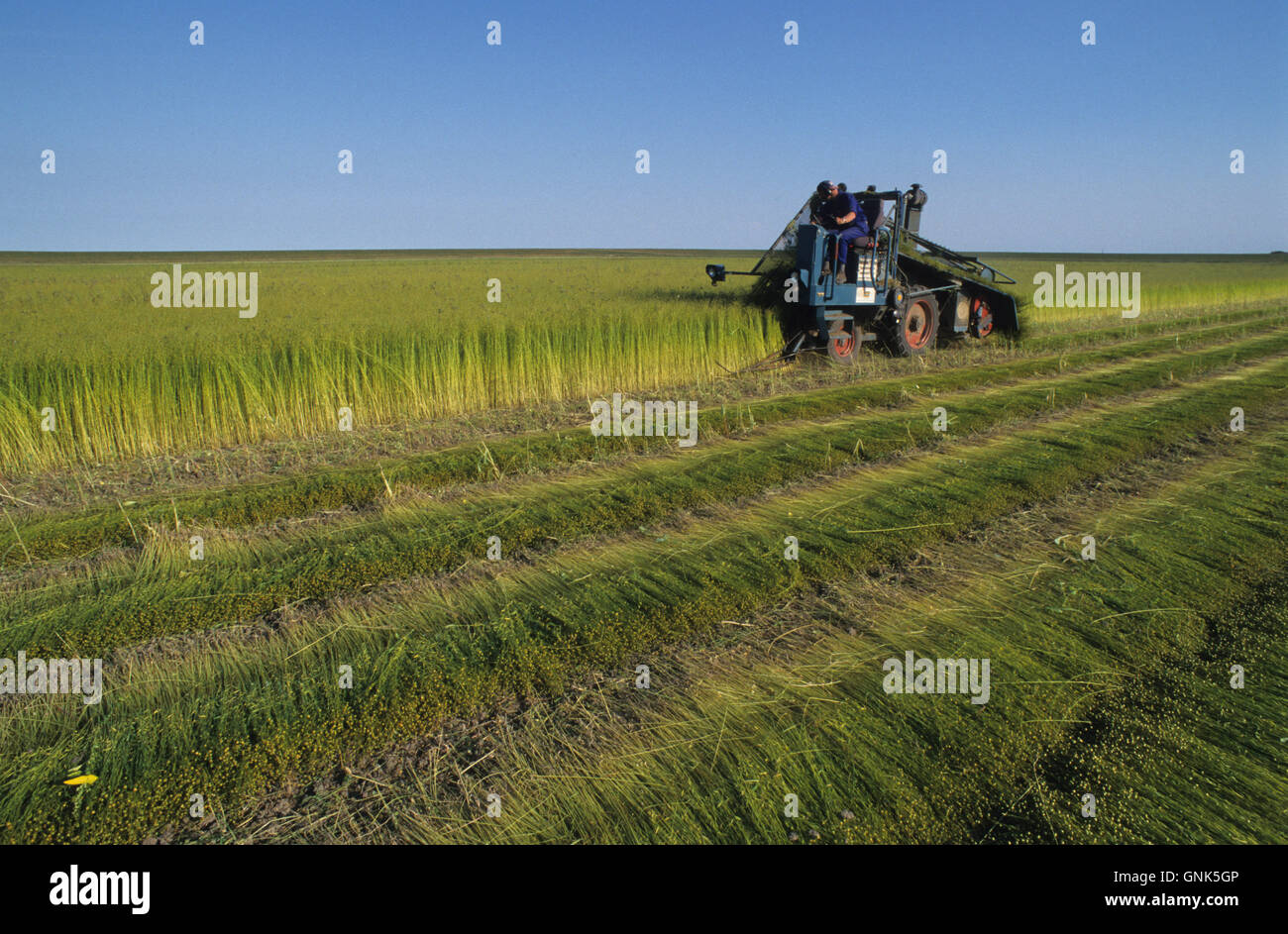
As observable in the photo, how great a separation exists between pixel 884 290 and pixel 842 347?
1289 millimetres

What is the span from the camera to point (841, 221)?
41.9ft

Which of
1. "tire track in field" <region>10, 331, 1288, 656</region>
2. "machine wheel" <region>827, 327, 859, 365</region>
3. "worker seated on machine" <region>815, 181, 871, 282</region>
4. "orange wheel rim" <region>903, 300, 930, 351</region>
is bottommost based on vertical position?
"tire track in field" <region>10, 331, 1288, 656</region>

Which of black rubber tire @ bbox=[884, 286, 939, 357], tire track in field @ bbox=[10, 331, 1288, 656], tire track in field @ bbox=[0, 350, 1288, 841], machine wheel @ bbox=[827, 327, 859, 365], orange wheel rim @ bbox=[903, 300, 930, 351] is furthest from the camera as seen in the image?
orange wheel rim @ bbox=[903, 300, 930, 351]

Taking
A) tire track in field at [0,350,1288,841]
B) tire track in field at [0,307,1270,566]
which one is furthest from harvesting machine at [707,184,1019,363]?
tire track in field at [0,350,1288,841]

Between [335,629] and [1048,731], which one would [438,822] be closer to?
[335,629]

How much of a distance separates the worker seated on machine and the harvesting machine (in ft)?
0.30

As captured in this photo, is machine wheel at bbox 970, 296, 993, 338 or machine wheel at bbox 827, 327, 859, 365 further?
machine wheel at bbox 970, 296, 993, 338

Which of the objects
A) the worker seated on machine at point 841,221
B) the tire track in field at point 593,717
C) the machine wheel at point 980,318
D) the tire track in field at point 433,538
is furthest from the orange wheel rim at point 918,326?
the tire track in field at point 593,717

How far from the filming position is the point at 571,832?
279 centimetres

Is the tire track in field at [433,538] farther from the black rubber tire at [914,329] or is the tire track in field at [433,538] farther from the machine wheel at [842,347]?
the black rubber tire at [914,329]

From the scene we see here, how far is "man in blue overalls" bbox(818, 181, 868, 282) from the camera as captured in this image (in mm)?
12552

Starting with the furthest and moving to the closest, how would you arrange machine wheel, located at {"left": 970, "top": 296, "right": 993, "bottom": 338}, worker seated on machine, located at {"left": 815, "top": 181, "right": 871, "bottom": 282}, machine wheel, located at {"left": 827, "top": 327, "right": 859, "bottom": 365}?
machine wheel, located at {"left": 970, "top": 296, "right": 993, "bottom": 338}
machine wheel, located at {"left": 827, "top": 327, "right": 859, "bottom": 365}
worker seated on machine, located at {"left": 815, "top": 181, "right": 871, "bottom": 282}

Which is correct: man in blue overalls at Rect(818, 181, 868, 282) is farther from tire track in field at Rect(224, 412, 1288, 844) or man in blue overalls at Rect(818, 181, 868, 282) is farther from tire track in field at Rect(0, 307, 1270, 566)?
tire track in field at Rect(224, 412, 1288, 844)

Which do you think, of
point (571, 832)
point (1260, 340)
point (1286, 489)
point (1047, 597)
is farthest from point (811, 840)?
point (1260, 340)
